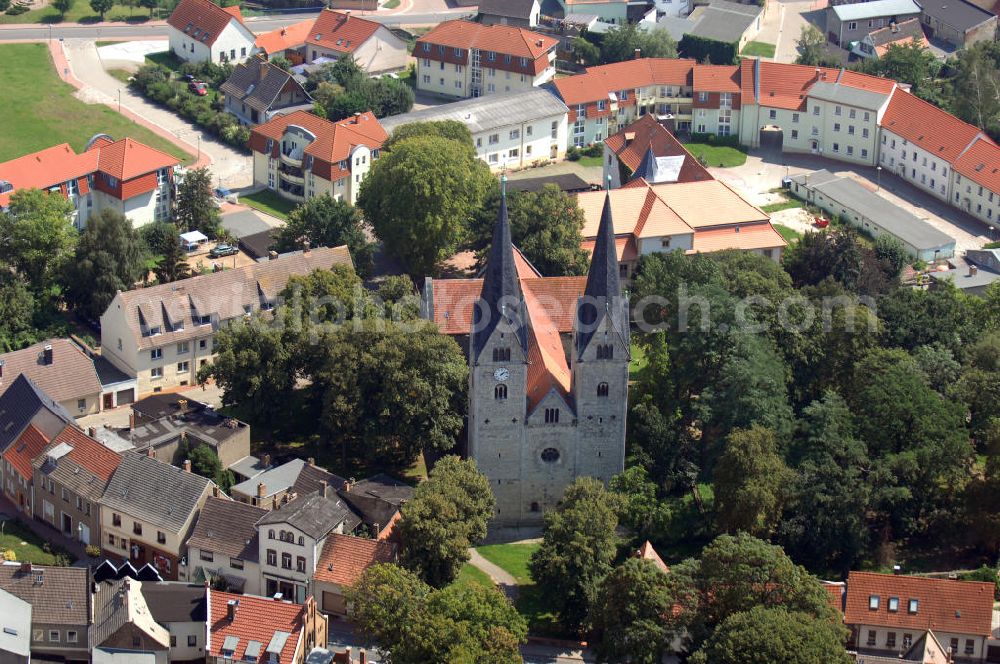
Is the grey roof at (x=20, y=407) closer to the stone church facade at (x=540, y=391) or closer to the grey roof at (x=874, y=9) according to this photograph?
the stone church facade at (x=540, y=391)

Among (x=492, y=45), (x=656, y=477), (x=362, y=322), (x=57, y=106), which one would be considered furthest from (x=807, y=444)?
(x=57, y=106)

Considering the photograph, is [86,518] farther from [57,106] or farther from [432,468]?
[57,106]

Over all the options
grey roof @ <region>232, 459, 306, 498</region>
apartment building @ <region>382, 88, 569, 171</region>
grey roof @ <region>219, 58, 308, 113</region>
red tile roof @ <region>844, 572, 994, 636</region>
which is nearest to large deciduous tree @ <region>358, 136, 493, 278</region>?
apartment building @ <region>382, 88, 569, 171</region>

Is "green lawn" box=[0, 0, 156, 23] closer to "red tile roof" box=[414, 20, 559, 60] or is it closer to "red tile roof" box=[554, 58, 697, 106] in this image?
"red tile roof" box=[414, 20, 559, 60]

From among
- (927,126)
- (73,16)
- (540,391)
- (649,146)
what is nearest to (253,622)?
(540,391)

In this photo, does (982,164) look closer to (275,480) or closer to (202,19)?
(275,480)

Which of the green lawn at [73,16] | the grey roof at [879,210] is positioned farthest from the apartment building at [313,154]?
the green lawn at [73,16]
